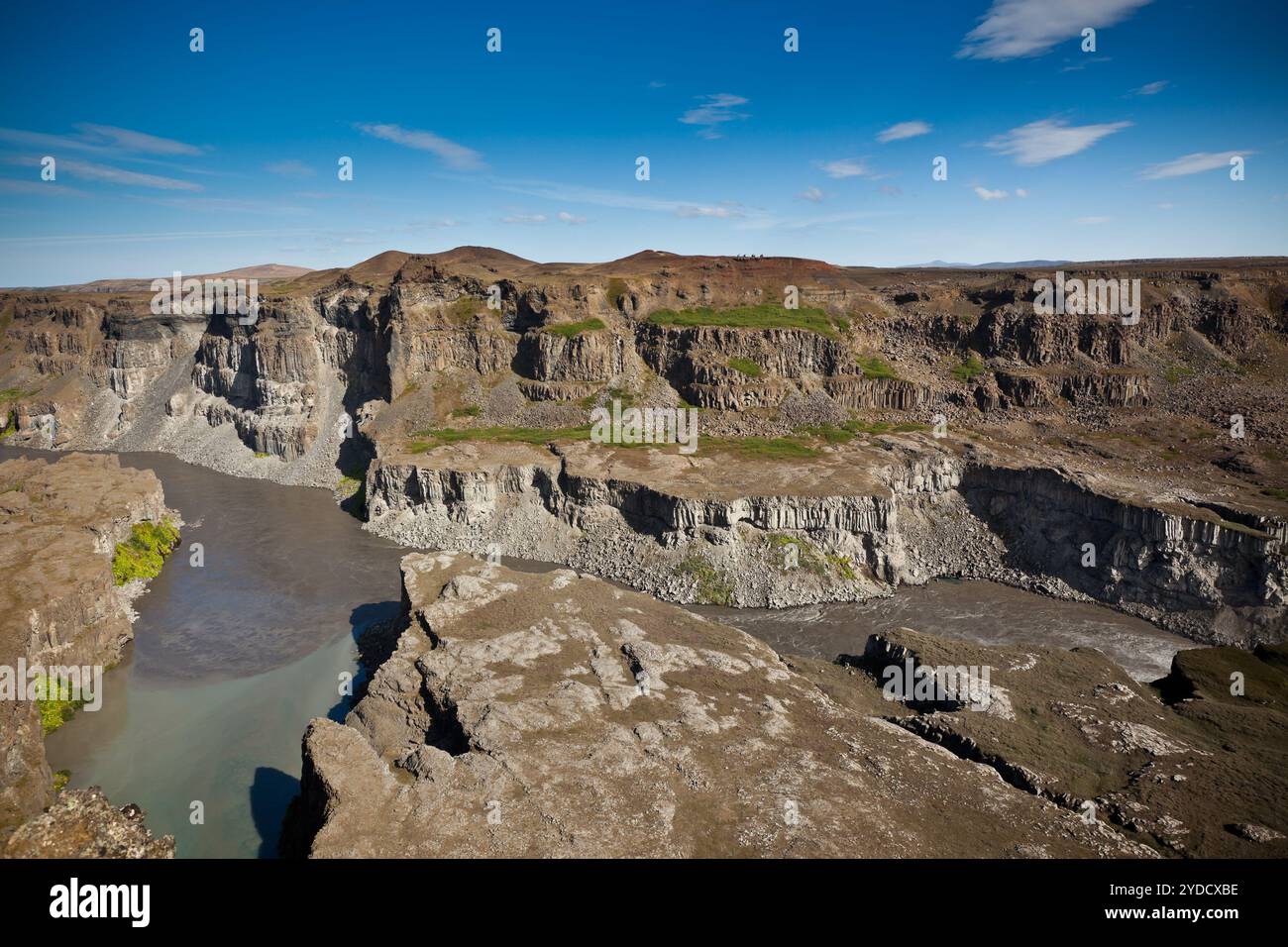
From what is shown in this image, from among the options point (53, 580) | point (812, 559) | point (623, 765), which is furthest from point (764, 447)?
point (53, 580)

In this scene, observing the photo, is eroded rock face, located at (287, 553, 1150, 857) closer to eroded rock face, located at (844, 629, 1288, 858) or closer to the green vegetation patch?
eroded rock face, located at (844, 629, 1288, 858)

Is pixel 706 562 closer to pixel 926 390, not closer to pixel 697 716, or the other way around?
pixel 697 716

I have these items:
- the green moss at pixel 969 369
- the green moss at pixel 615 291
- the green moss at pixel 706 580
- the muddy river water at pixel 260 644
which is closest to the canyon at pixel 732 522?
the green moss at pixel 706 580

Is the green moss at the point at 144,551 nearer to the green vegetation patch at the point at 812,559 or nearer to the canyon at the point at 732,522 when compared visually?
the canyon at the point at 732,522

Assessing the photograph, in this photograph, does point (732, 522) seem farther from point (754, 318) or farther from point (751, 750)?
point (754, 318)

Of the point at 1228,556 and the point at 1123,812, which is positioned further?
the point at 1228,556

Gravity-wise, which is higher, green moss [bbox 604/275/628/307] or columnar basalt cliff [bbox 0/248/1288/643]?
green moss [bbox 604/275/628/307]

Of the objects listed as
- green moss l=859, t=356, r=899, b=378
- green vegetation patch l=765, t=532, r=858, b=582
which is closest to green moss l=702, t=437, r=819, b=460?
green vegetation patch l=765, t=532, r=858, b=582
